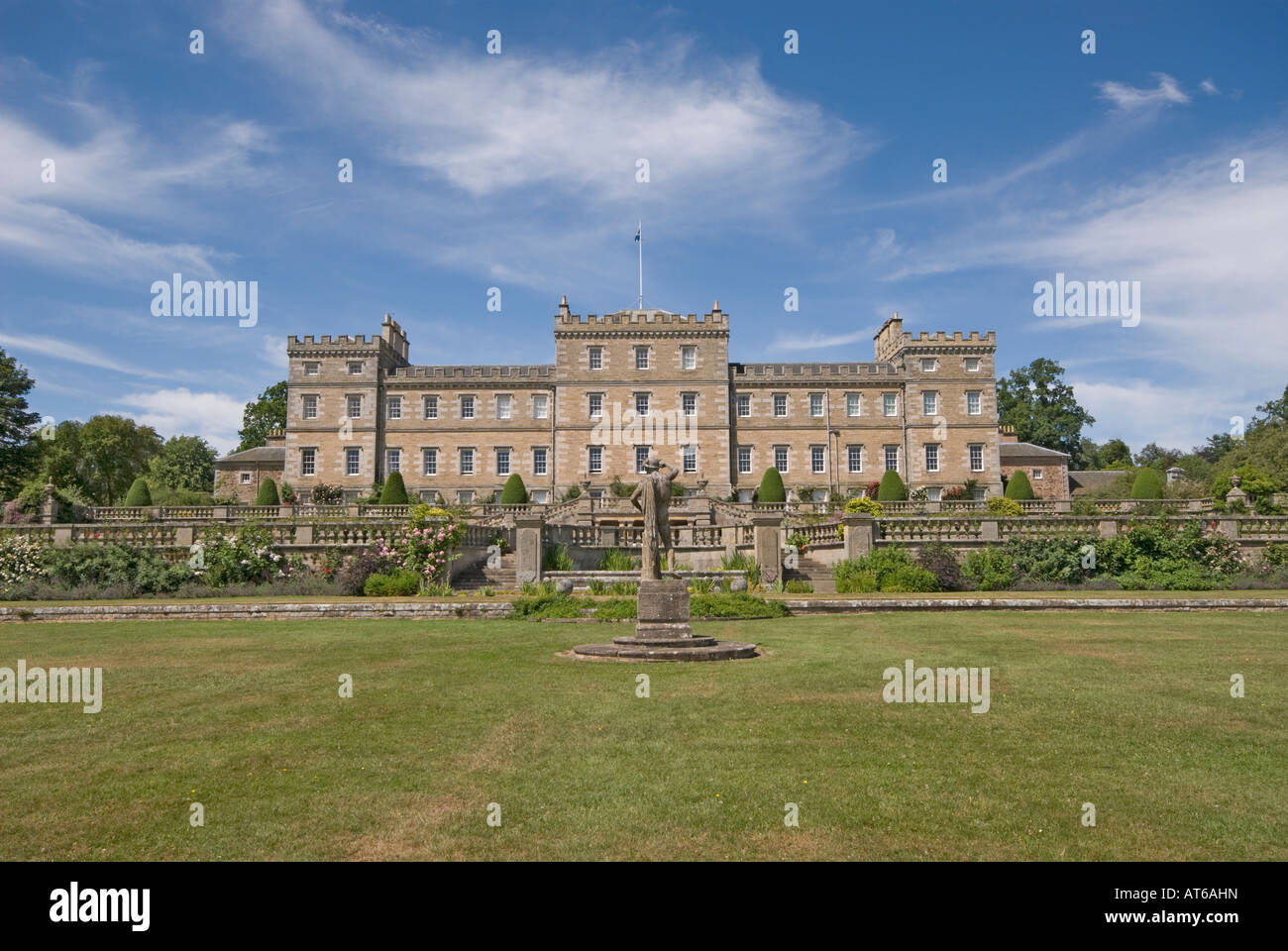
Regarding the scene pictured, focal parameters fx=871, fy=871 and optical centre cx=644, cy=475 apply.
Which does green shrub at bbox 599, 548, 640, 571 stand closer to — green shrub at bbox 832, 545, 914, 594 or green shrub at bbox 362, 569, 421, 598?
green shrub at bbox 362, 569, 421, 598

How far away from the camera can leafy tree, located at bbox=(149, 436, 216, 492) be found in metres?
64.9

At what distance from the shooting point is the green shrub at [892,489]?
43.4m

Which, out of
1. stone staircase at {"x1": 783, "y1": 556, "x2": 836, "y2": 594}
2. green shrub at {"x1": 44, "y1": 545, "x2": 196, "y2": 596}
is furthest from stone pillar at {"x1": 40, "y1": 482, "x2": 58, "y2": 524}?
stone staircase at {"x1": 783, "y1": 556, "x2": 836, "y2": 594}

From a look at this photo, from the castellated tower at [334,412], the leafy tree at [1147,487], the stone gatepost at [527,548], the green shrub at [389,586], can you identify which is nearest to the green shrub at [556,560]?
the stone gatepost at [527,548]

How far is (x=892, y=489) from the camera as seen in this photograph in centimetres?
4375

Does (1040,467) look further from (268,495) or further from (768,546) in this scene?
(268,495)

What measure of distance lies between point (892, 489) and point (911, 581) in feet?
79.0

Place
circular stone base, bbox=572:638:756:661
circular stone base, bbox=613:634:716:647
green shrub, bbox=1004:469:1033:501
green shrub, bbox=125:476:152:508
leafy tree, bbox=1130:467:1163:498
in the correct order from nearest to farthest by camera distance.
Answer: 1. circular stone base, bbox=572:638:756:661
2. circular stone base, bbox=613:634:716:647
3. leafy tree, bbox=1130:467:1163:498
4. green shrub, bbox=125:476:152:508
5. green shrub, bbox=1004:469:1033:501

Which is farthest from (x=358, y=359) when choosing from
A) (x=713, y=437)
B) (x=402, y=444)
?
(x=713, y=437)

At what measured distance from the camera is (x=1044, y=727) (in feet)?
22.5

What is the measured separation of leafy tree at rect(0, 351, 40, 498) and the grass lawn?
40.5 meters

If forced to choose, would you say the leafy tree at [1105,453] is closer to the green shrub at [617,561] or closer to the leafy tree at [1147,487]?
the leafy tree at [1147,487]

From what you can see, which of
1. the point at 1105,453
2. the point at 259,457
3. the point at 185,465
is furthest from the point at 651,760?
the point at 1105,453
